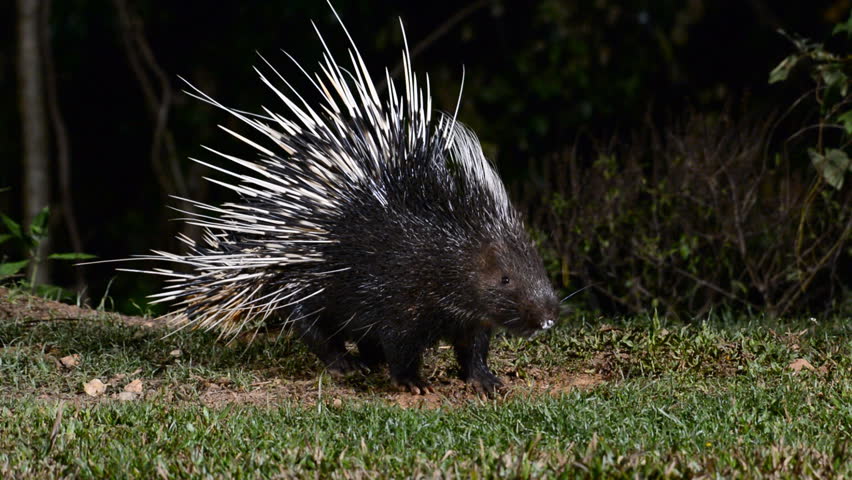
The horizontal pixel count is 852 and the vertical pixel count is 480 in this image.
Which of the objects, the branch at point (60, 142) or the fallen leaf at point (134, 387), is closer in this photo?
the fallen leaf at point (134, 387)

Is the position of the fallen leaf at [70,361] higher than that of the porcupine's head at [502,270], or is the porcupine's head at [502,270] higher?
the porcupine's head at [502,270]

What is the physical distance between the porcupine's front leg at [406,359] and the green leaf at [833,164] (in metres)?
2.66

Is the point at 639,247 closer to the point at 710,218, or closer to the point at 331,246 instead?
the point at 710,218

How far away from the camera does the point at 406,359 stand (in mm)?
5012

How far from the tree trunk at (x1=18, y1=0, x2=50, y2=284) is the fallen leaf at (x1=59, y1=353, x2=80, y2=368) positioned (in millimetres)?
3894

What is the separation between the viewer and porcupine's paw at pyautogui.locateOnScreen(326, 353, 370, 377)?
5.50 meters

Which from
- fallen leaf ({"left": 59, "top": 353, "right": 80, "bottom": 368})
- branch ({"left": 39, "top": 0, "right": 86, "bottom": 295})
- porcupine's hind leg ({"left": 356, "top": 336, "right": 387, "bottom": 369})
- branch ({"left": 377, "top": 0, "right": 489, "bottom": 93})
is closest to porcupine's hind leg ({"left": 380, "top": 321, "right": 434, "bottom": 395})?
porcupine's hind leg ({"left": 356, "top": 336, "right": 387, "bottom": 369})

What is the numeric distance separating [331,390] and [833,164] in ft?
10.3

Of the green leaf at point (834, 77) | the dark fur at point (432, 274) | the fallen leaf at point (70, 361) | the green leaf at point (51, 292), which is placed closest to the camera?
the dark fur at point (432, 274)

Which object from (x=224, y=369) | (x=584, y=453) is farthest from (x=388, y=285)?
(x=584, y=453)

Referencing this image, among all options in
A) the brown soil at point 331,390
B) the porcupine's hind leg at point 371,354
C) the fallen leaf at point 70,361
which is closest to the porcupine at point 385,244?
the brown soil at point 331,390

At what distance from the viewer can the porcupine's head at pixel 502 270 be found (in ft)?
15.4

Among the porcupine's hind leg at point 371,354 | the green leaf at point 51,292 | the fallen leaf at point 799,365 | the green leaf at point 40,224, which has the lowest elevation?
the green leaf at point 51,292

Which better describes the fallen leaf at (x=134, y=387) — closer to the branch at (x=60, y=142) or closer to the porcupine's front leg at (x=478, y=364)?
the porcupine's front leg at (x=478, y=364)
